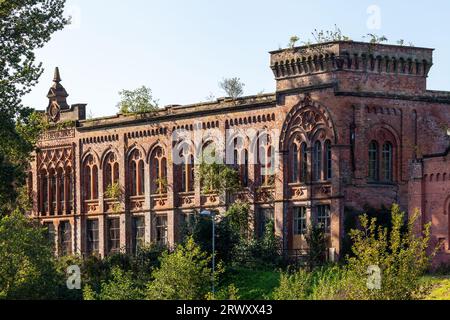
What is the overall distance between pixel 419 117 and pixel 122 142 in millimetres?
20692

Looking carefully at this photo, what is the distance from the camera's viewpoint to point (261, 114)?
78.2 meters

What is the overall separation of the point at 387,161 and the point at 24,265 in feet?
59.7

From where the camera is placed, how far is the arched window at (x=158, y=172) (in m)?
85.9

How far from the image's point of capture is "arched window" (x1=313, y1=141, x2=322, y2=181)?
245 ft

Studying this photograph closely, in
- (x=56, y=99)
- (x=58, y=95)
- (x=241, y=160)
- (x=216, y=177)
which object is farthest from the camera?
(x=58, y=95)

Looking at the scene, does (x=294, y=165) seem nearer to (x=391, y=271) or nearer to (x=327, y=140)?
(x=327, y=140)

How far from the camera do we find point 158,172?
86625 millimetres

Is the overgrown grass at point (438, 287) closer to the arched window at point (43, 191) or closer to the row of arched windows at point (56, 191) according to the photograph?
the row of arched windows at point (56, 191)

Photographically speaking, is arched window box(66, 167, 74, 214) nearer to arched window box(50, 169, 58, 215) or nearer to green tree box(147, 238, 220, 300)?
arched window box(50, 169, 58, 215)

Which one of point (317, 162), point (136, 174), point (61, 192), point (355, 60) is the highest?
point (355, 60)

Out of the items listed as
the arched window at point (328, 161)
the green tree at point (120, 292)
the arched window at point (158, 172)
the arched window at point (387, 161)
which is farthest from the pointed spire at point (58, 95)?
the green tree at point (120, 292)

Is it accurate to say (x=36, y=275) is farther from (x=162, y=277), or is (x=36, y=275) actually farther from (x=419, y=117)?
(x=419, y=117)

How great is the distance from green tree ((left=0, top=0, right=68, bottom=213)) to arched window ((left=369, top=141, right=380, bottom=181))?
15.9m

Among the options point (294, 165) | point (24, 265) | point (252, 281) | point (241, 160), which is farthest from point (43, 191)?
point (252, 281)
